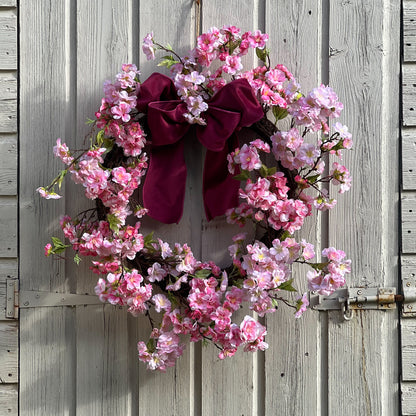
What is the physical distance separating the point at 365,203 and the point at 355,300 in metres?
0.30

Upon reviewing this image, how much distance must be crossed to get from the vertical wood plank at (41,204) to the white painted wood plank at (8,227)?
0.08 ft

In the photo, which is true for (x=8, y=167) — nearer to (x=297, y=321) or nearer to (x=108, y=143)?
(x=108, y=143)

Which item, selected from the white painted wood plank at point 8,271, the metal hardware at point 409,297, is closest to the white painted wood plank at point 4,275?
the white painted wood plank at point 8,271

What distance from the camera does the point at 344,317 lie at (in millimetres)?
1465

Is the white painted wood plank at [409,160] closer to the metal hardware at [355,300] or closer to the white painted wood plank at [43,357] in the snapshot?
the metal hardware at [355,300]

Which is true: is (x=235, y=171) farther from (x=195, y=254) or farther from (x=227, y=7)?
(x=227, y=7)

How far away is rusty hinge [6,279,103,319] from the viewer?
1.47m

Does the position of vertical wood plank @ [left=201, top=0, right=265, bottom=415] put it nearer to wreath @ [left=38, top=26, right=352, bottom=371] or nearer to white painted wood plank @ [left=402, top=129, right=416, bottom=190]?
wreath @ [left=38, top=26, right=352, bottom=371]

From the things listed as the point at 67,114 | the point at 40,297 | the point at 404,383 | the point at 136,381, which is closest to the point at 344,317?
the point at 404,383

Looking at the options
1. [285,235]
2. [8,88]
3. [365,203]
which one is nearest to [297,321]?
[285,235]

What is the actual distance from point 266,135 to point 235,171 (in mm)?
140

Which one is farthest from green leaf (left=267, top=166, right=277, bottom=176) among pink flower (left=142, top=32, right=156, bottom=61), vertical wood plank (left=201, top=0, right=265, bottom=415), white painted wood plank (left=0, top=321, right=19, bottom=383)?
white painted wood plank (left=0, top=321, right=19, bottom=383)

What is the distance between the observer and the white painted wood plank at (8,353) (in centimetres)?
149

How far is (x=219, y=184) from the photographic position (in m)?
1.40
